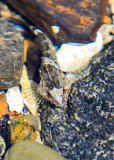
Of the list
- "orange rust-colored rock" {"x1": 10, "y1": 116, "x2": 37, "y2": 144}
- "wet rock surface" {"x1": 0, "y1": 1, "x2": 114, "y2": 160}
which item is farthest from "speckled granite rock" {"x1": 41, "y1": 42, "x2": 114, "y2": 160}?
"orange rust-colored rock" {"x1": 10, "y1": 116, "x2": 37, "y2": 144}

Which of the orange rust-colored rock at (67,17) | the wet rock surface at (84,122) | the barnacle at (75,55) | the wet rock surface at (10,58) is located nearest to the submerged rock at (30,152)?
the wet rock surface at (84,122)

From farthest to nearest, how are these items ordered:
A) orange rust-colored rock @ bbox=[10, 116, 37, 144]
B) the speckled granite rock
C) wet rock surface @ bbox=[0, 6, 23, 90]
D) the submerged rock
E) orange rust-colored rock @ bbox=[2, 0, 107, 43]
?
orange rust-colored rock @ bbox=[2, 0, 107, 43] → wet rock surface @ bbox=[0, 6, 23, 90] → orange rust-colored rock @ bbox=[10, 116, 37, 144] → the speckled granite rock → the submerged rock

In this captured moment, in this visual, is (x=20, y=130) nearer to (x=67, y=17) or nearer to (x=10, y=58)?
(x=10, y=58)

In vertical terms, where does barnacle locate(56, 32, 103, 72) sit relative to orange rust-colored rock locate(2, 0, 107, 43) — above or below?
below

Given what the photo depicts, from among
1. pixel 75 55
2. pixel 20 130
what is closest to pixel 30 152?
pixel 20 130

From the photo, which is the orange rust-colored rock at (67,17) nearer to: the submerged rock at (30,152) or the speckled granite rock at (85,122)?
the speckled granite rock at (85,122)

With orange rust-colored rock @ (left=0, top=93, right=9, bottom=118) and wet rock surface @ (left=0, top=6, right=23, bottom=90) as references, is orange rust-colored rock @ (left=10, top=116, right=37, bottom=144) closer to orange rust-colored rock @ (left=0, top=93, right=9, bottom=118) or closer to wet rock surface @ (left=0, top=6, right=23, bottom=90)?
orange rust-colored rock @ (left=0, top=93, right=9, bottom=118)
